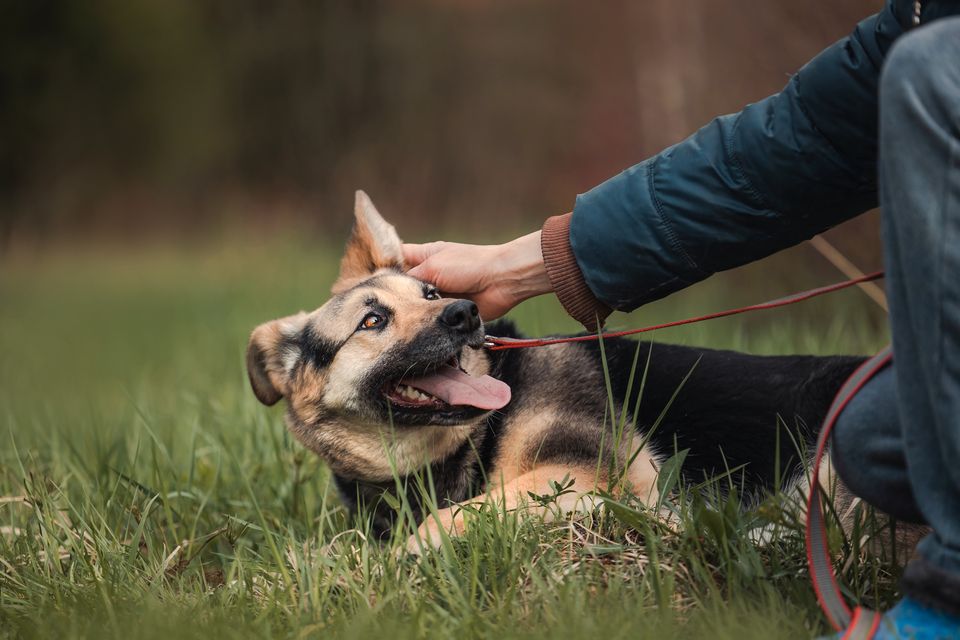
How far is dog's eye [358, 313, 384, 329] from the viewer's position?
3365 mm

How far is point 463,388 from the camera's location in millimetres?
3088

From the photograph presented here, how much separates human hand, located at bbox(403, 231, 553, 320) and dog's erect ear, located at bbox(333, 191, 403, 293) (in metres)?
0.32

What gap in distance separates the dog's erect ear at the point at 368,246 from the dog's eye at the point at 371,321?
1.04 feet

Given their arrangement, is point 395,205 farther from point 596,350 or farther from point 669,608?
point 669,608

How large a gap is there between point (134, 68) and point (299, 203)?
14.0 meters

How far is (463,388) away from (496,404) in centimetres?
17

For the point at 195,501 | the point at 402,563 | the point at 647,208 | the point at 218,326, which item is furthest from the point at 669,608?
the point at 218,326

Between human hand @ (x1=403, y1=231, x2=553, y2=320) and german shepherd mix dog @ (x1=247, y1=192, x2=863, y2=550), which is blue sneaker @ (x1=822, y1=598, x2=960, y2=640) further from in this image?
human hand @ (x1=403, y1=231, x2=553, y2=320)

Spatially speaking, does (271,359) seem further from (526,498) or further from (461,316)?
(526,498)

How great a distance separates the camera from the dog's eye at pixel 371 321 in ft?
11.0

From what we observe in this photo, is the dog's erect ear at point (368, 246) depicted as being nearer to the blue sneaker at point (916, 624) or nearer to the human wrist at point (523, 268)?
the human wrist at point (523, 268)

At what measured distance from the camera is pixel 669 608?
210 cm

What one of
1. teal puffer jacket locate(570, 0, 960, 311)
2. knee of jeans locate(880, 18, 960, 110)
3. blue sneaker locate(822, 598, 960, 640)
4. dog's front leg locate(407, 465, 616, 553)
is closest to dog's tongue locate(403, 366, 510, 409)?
dog's front leg locate(407, 465, 616, 553)

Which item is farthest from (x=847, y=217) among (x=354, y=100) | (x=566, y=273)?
(x=354, y=100)
